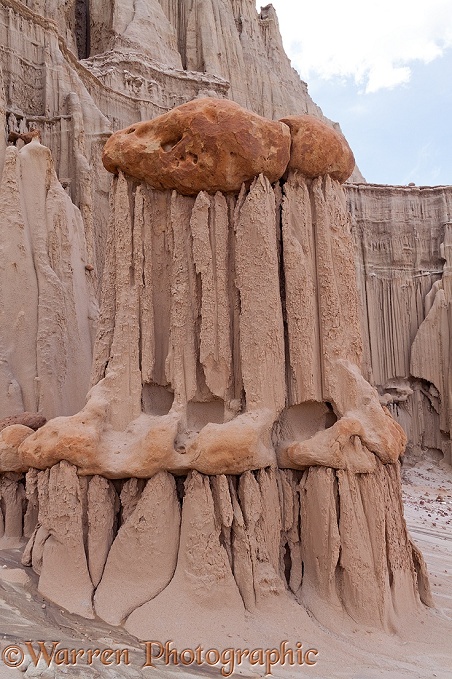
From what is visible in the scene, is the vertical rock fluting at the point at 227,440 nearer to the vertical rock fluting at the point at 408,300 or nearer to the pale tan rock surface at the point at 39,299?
the pale tan rock surface at the point at 39,299

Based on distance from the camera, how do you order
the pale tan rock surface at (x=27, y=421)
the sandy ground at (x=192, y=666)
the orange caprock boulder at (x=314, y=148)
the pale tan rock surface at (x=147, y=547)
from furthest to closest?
the pale tan rock surface at (x=27, y=421)
the orange caprock boulder at (x=314, y=148)
the pale tan rock surface at (x=147, y=547)
the sandy ground at (x=192, y=666)

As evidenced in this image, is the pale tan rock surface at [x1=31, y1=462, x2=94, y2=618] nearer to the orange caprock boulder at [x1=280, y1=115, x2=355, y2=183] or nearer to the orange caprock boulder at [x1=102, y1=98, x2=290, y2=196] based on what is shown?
the orange caprock boulder at [x1=102, y1=98, x2=290, y2=196]

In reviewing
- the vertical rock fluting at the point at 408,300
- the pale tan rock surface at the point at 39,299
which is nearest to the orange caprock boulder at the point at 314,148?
the pale tan rock surface at the point at 39,299

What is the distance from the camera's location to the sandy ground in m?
3.78

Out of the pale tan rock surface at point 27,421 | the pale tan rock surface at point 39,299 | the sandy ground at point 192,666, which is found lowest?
the sandy ground at point 192,666

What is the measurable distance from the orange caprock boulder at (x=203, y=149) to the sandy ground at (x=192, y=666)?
3891mm

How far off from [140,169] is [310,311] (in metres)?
2.19

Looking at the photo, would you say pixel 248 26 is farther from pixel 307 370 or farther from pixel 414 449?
pixel 307 370

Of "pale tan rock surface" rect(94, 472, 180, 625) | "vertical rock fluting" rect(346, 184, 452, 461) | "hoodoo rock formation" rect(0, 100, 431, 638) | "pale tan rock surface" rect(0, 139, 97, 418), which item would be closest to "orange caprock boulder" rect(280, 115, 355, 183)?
"hoodoo rock formation" rect(0, 100, 431, 638)

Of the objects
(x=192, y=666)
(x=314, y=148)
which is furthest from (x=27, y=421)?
(x=314, y=148)

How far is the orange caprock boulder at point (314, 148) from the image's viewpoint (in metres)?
5.67

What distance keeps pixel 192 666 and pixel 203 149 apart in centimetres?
433

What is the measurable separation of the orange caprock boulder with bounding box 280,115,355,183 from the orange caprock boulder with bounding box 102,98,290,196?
12 cm

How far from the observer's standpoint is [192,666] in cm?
400
